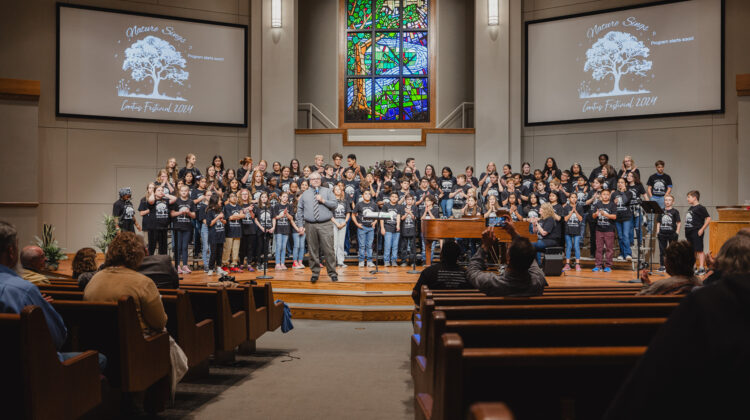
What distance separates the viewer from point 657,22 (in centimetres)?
1203

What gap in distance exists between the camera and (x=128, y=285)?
322cm

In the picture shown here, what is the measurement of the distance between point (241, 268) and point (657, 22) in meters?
9.98

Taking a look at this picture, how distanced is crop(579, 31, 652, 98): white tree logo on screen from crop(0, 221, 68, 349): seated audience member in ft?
40.6

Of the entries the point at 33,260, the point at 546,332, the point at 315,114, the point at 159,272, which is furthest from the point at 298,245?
the point at 546,332

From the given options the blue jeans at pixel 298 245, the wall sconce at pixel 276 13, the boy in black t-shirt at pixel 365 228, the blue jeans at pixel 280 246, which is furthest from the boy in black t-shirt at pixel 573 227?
the wall sconce at pixel 276 13

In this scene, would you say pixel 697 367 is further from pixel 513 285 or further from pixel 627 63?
pixel 627 63

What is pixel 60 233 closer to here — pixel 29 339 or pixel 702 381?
pixel 29 339

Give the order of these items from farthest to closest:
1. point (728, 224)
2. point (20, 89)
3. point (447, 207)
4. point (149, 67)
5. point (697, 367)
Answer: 1. point (149, 67)
2. point (20, 89)
3. point (447, 207)
4. point (728, 224)
5. point (697, 367)

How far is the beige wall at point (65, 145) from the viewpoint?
11.5 m

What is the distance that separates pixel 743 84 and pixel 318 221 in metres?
8.79

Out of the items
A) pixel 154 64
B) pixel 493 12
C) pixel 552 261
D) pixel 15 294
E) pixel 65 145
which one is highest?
pixel 493 12

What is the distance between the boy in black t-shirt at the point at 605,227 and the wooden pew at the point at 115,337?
8.14 metres

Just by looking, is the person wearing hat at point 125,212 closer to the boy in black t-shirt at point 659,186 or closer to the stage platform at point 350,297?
the stage platform at point 350,297

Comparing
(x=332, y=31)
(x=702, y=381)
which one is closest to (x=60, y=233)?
(x=332, y=31)
